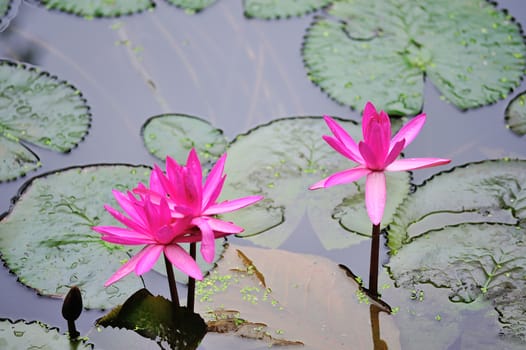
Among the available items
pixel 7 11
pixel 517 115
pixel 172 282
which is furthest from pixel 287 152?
pixel 7 11

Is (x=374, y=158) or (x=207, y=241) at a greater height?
(x=374, y=158)

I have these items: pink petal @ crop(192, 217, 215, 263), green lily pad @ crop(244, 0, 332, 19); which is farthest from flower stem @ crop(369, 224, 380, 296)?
green lily pad @ crop(244, 0, 332, 19)

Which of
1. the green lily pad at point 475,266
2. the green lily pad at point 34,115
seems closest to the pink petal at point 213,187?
the green lily pad at point 475,266

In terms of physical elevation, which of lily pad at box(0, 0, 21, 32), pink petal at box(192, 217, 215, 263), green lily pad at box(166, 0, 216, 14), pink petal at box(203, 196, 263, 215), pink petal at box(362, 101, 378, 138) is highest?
lily pad at box(0, 0, 21, 32)

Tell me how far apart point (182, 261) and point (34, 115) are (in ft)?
4.18

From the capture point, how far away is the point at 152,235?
6.49 feet

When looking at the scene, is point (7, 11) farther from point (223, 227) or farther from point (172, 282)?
point (223, 227)

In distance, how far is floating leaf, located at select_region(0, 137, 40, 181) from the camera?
2707mm

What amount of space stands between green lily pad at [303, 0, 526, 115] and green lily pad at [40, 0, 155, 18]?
0.85m

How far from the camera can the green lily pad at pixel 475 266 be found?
2.22 meters

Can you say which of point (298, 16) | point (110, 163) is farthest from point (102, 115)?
point (298, 16)

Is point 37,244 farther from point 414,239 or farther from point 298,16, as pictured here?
point 298,16

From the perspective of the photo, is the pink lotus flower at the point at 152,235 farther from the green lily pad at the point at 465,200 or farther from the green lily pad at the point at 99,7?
the green lily pad at the point at 99,7

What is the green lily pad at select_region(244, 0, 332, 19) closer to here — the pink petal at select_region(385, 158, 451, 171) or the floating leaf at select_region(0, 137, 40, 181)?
the floating leaf at select_region(0, 137, 40, 181)
